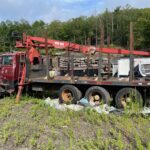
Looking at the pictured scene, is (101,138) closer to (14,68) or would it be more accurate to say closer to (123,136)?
(123,136)

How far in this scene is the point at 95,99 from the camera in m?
14.5

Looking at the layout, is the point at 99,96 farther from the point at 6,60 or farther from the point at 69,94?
the point at 6,60

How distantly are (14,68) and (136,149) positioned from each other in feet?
34.5

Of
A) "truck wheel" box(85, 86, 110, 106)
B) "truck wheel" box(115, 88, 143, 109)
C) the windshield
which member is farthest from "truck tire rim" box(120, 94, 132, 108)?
the windshield

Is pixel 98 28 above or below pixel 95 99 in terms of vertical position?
above

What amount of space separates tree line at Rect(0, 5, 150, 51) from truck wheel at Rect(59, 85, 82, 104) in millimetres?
36834

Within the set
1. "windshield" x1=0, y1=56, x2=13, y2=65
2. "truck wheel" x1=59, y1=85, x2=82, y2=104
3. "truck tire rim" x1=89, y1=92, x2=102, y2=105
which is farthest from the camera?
"windshield" x1=0, y1=56, x2=13, y2=65

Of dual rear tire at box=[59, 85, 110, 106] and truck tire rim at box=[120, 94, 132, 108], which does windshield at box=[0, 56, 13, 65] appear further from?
truck tire rim at box=[120, 94, 132, 108]

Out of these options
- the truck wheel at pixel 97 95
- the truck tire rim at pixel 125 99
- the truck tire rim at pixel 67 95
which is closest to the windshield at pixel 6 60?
the truck tire rim at pixel 67 95

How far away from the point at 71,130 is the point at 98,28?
72.9m

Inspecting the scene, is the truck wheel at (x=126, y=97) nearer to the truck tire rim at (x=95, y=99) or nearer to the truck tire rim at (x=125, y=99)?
the truck tire rim at (x=125, y=99)

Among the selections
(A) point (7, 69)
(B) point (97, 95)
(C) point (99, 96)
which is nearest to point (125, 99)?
(C) point (99, 96)

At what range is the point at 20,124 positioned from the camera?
376 inches

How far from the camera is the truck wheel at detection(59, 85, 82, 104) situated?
14820 millimetres
